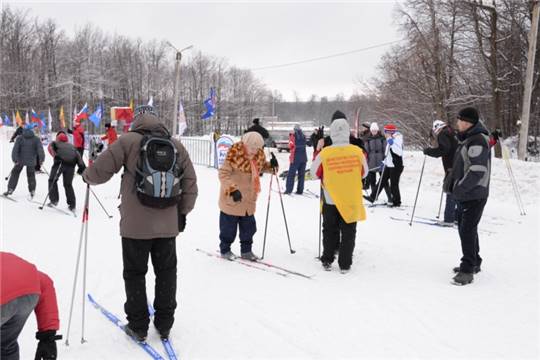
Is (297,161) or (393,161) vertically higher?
(393,161)

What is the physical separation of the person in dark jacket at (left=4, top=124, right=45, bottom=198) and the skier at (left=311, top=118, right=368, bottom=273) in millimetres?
7664

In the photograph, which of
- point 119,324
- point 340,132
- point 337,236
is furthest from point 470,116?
point 119,324

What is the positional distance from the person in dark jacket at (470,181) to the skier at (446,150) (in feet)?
7.19

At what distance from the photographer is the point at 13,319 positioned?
1.87 meters

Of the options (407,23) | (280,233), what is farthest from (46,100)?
(280,233)

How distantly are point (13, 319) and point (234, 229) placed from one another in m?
3.62

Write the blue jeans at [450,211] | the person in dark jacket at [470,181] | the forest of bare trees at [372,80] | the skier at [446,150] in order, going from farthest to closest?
the forest of bare trees at [372,80] < the blue jeans at [450,211] < the skier at [446,150] < the person in dark jacket at [470,181]

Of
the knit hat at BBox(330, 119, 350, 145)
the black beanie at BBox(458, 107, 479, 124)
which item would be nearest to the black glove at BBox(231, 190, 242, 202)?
the knit hat at BBox(330, 119, 350, 145)

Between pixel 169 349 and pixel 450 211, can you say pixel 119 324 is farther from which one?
pixel 450 211

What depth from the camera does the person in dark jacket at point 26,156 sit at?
955 cm

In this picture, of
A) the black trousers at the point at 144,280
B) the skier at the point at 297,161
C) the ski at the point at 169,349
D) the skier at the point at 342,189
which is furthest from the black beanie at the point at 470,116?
the skier at the point at 297,161

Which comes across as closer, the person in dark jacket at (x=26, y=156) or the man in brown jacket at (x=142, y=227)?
the man in brown jacket at (x=142, y=227)

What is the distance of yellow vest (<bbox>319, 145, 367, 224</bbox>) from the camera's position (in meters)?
4.93

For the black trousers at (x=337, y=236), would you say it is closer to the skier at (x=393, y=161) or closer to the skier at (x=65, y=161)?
the skier at (x=393, y=161)
